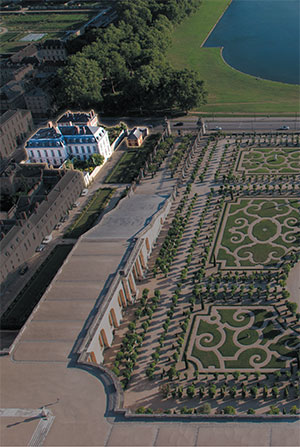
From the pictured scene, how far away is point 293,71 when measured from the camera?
611 ft

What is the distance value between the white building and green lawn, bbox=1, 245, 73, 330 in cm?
4108

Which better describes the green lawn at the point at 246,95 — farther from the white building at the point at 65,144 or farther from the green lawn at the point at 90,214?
the green lawn at the point at 90,214

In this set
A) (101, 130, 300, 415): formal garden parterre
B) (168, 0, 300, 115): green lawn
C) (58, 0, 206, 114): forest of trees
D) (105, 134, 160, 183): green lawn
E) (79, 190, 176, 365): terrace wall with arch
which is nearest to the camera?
(101, 130, 300, 415): formal garden parterre

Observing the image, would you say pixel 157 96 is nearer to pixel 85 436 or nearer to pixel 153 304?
pixel 153 304

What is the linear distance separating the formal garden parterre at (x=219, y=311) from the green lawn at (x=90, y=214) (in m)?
19.1

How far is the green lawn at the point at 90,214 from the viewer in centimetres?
10847

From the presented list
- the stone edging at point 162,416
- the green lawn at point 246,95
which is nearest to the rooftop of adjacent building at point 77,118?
the green lawn at point 246,95

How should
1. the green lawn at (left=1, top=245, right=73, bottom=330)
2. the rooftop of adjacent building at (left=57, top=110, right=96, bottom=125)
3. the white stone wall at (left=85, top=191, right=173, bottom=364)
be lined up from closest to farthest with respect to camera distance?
the white stone wall at (left=85, top=191, right=173, bottom=364) < the green lawn at (left=1, top=245, right=73, bottom=330) < the rooftop of adjacent building at (left=57, top=110, right=96, bottom=125)

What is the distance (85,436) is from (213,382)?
22.2m

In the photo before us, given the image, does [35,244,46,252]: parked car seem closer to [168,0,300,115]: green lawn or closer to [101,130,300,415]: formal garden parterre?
[101,130,300,415]: formal garden parterre

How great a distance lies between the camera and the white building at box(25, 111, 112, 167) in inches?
5300

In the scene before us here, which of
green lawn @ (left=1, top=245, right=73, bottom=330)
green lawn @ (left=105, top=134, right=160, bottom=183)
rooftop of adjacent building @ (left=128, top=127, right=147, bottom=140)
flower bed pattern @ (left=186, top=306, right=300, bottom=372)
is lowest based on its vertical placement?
flower bed pattern @ (left=186, top=306, right=300, bottom=372)

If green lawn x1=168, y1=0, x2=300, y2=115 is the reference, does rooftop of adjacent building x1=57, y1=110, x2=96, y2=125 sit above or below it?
above

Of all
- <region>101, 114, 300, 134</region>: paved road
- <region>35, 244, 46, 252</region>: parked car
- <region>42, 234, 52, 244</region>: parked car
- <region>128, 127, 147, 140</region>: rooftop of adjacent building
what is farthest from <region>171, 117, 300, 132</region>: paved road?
<region>35, 244, 46, 252</region>: parked car
